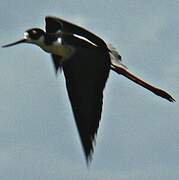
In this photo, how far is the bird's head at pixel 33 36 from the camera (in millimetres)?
9829

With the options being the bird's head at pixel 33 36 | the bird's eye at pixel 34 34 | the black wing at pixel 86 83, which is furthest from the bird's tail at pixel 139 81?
the bird's eye at pixel 34 34

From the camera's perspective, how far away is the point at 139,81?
9.43 metres

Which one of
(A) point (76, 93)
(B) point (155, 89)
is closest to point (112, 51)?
(B) point (155, 89)

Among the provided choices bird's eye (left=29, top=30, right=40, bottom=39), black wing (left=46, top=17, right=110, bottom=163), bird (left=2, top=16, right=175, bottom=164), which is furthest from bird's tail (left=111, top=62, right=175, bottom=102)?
bird's eye (left=29, top=30, right=40, bottom=39)

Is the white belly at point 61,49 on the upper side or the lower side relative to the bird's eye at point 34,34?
lower

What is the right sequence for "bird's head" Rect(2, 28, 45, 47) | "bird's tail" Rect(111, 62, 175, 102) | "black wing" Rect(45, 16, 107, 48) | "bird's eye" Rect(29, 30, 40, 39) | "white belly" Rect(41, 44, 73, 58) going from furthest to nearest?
"bird's eye" Rect(29, 30, 40, 39)
"bird's head" Rect(2, 28, 45, 47)
"bird's tail" Rect(111, 62, 175, 102)
"black wing" Rect(45, 16, 107, 48)
"white belly" Rect(41, 44, 73, 58)

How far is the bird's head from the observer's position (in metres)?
9.83

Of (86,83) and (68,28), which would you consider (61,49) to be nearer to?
(68,28)

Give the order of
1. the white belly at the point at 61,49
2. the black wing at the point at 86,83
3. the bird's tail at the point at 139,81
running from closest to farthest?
1. the black wing at the point at 86,83
2. the white belly at the point at 61,49
3. the bird's tail at the point at 139,81

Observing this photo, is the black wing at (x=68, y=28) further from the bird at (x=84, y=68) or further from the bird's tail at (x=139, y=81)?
the bird's tail at (x=139, y=81)

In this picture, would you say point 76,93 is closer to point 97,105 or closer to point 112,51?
point 97,105

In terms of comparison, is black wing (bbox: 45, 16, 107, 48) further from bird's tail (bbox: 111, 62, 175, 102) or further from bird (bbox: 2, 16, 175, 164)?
bird's tail (bbox: 111, 62, 175, 102)

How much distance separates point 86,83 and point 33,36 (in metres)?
2.59

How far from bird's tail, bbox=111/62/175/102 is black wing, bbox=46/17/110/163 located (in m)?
0.73
